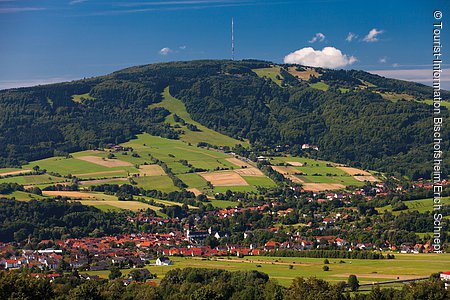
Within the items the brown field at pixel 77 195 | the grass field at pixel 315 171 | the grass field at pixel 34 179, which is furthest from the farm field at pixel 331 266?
the grass field at pixel 315 171

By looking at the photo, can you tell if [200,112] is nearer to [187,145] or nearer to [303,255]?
[187,145]

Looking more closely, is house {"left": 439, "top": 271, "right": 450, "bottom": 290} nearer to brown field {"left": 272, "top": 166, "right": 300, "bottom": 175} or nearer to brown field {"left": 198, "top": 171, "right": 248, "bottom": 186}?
brown field {"left": 198, "top": 171, "right": 248, "bottom": 186}

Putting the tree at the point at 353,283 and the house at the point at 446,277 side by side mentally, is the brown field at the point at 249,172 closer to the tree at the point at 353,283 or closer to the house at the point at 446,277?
the tree at the point at 353,283

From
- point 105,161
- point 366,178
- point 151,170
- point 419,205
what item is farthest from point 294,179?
point 419,205

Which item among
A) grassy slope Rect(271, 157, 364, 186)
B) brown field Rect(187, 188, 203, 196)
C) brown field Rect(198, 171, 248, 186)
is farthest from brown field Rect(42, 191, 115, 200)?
grassy slope Rect(271, 157, 364, 186)

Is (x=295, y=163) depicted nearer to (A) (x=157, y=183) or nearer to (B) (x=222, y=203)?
(A) (x=157, y=183)

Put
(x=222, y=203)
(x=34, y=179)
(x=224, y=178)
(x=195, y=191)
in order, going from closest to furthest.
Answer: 1. (x=222, y=203)
2. (x=195, y=191)
3. (x=34, y=179)
4. (x=224, y=178)
